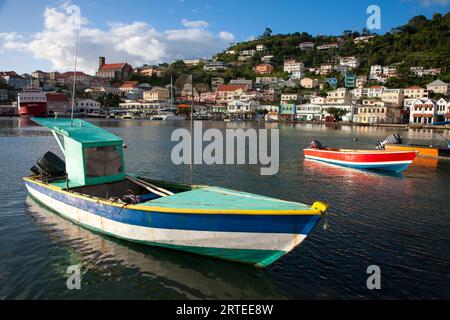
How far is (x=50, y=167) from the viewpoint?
18.2 metres

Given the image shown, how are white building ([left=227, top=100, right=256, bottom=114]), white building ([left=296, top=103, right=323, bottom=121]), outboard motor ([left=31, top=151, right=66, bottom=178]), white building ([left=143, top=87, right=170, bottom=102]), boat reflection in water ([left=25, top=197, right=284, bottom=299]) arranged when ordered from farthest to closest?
white building ([left=143, top=87, right=170, bottom=102]), white building ([left=227, top=100, right=256, bottom=114]), white building ([left=296, top=103, right=323, bottom=121]), outboard motor ([left=31, top=151, right=66, bottom=178]), boat reflection in water ([left=25, top=197, right=284, bottom=299])

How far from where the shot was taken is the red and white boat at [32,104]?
12544 cm

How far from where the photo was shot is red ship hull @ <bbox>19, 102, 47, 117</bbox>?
4924 inches

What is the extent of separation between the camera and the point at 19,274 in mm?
10836

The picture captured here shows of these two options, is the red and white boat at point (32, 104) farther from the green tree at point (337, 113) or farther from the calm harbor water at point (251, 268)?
the calm harbor water at point (251, 268)

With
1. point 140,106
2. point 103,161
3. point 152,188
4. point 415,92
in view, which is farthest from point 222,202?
point 140,106

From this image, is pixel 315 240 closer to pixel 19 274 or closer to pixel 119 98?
pixel 19 274

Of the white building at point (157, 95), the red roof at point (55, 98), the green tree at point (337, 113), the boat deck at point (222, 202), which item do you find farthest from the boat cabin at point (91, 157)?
the white building at point (157, 95)

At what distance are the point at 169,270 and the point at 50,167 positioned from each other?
1074cm

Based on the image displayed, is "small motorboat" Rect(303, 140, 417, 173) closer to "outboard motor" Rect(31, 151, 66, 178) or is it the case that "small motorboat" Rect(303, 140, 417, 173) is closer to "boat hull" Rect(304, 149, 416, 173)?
"boat hull" Rect(304, 149, 416, 173)

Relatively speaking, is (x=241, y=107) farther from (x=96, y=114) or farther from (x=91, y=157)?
(x=91, y=157)

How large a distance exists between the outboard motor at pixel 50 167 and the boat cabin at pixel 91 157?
2.65 meters

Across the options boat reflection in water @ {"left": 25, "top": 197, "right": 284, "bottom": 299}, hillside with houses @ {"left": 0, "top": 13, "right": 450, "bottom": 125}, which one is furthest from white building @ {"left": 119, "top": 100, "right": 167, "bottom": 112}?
boat reflection in water @ {"left": 25, "top": 197, "right": 284, "bottom": 299}
